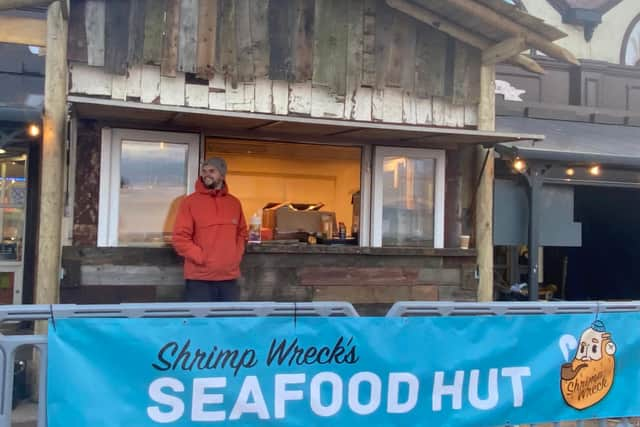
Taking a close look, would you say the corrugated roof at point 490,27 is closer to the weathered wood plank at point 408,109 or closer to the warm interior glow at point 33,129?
the weathered wood plank at point 408,109

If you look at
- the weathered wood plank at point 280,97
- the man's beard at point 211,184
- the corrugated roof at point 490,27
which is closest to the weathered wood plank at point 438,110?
the corrugated roof at point 490,27

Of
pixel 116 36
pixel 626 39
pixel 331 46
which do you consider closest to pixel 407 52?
pixel 331 46

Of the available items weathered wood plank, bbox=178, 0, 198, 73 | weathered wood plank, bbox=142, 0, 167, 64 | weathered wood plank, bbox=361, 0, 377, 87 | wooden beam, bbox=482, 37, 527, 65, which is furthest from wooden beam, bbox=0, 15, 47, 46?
wooden beam, bbox=482, 37, 527, 65

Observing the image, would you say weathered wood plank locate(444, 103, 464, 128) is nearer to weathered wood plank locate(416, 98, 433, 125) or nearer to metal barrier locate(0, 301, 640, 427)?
weathered wood plank locate(416, 98, 433, 125)

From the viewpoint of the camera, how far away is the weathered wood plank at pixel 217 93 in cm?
587

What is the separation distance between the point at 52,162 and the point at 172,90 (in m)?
1.20

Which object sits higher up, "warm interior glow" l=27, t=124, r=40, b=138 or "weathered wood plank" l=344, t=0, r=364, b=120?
"weathered wood plank" l=344, t=0, r=364, b=120

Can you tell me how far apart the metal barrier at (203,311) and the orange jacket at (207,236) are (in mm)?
1824

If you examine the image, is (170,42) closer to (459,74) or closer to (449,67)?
(449,67)

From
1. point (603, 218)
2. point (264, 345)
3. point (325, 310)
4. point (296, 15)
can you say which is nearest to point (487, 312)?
point (325, 310)

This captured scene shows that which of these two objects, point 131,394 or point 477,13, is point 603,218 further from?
point 131,394

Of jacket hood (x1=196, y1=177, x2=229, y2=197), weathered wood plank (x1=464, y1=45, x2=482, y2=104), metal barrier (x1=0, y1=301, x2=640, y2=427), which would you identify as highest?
weathered wood plank (x1=464, y1=45, x2=482, y2=104)

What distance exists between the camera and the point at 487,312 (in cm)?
410

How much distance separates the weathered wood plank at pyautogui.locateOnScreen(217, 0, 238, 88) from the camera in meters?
5.87
